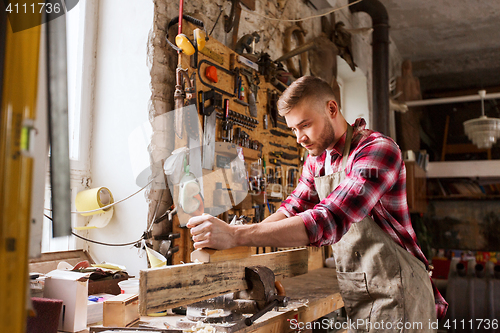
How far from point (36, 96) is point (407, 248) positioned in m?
1.54

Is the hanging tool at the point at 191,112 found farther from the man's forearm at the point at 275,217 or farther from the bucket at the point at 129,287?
the bucket at the point at 129,287

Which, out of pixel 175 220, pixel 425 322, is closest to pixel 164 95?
pixel 175 220

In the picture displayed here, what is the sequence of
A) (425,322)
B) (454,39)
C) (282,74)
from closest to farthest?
(425,322) → (282,74) → (454,39)

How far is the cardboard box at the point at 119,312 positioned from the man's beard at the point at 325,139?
3.20 ft

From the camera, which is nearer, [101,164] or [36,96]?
[36,96]

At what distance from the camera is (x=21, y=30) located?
40 cm

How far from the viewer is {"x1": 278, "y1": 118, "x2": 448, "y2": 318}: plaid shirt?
1.29m

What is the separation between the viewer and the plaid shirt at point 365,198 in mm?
1289

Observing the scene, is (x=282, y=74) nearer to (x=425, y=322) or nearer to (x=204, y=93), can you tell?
(x=204, y=93)

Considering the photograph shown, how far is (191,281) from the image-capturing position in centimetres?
128

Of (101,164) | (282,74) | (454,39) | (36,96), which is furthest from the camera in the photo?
(454,39)

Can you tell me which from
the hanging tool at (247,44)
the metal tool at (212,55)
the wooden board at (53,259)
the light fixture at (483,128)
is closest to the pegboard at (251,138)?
the metal tool at (212,55)

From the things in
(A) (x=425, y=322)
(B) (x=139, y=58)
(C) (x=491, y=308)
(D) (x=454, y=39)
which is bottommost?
(C) (x=491, y=308)

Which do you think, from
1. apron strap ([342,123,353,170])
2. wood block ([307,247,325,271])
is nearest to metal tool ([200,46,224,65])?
apron strap ([342,123,353,170])
